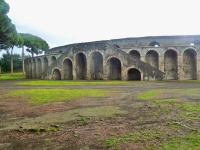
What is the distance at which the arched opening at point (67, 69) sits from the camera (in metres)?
29.0

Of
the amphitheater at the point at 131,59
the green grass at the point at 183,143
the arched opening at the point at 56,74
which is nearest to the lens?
the green grass at the point at 183,143

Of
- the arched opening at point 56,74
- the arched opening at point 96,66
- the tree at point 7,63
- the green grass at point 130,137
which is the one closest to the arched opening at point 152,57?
the arched opening at point 96,66

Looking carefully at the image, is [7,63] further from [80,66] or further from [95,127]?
[95,127]

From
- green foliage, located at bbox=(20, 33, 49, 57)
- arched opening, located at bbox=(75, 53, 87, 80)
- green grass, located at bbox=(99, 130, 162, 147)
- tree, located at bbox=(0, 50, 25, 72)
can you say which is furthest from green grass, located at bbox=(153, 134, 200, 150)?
tree, located at bbox=(0, 50, 25, 72)

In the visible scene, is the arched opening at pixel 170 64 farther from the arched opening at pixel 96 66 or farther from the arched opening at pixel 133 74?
the arched opening at pixel 96 66

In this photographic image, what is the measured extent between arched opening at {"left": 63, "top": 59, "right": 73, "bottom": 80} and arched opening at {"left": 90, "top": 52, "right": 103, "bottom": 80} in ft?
13.5

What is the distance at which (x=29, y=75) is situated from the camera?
3969 centimetres

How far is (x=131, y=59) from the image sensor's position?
2323cm

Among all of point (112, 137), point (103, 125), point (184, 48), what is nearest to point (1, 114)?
point (103, 125)

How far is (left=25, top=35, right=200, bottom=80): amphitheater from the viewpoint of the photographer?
24.0 meters

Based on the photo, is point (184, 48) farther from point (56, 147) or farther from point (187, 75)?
point (56, 147)

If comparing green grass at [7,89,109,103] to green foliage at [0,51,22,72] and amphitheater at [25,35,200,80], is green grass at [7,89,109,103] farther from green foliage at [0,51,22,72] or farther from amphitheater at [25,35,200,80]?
green foliage at [0,51,22,72]

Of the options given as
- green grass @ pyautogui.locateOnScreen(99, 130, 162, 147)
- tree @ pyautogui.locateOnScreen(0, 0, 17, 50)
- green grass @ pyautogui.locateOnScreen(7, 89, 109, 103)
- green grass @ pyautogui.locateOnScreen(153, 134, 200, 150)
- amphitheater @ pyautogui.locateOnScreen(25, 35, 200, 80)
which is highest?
tree @ pyautogui.locateOnScreen(0, 0, 17, 50)

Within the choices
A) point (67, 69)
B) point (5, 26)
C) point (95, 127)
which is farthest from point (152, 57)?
point (95, 127)
